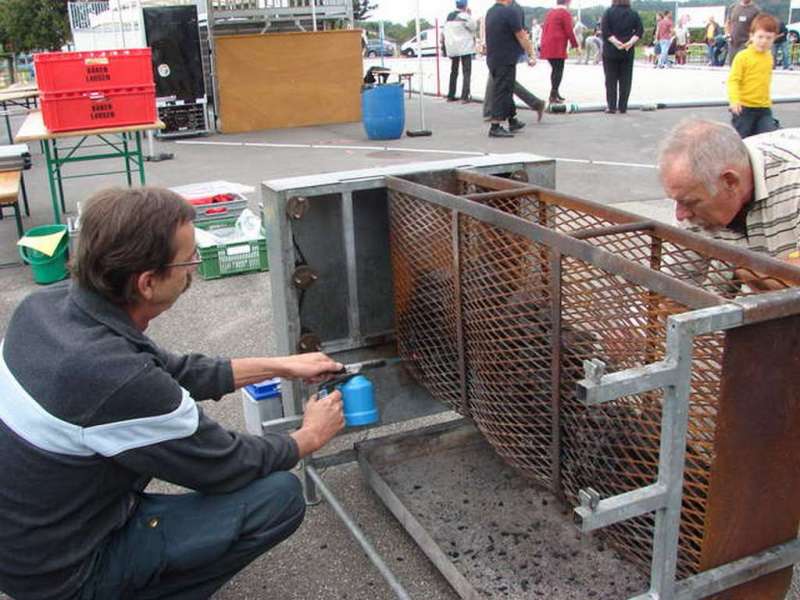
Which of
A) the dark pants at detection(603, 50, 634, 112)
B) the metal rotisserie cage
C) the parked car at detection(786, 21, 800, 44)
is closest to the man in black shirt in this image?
the dark pants at detection(603, 50, 634, 112)

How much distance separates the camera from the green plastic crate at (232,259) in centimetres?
615

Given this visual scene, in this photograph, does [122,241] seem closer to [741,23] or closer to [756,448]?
[756,448]

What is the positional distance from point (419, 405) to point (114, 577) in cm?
143

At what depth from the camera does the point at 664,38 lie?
92.0 feet

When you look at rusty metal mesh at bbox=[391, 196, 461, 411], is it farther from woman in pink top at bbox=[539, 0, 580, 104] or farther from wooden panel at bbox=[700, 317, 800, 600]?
woman in pink top at bbox=[539, 0, 580, 104]

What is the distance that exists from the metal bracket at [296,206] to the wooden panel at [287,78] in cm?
1078

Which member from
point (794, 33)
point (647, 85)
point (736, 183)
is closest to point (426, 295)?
point (736, 183)

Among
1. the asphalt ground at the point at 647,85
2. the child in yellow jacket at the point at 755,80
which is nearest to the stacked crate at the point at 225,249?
the child in yellow jacket at the point at 755,80

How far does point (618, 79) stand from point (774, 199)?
11887 mm

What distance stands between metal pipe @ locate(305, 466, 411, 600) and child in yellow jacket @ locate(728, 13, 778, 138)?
6.46 metres

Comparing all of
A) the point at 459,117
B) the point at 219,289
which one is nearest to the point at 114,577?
the point at 219,289

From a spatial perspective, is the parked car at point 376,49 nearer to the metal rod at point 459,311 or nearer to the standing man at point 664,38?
the standing man at point 664,38

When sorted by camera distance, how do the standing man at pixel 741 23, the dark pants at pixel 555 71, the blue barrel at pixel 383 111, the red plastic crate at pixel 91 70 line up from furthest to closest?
the dark pants at pixel 555 71, the standing man at pixel 741 23, the blue barrel at pixel 383 111, the red plastic crate at pixel 91 70

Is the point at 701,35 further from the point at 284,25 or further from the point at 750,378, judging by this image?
the point at 750,378
